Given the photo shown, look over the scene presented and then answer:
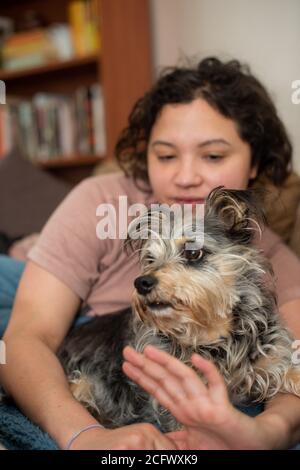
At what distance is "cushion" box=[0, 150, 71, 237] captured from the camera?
289 cm

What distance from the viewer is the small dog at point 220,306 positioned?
1.12 m

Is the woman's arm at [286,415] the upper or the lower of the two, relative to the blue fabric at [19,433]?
upper

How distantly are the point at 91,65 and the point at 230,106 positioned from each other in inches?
88.2

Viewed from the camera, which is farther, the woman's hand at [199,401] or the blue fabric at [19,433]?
the blue fabric at [19,433]

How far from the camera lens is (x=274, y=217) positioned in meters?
1.87

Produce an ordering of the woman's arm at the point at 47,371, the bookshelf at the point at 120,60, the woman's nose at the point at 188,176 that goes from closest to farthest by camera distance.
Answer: the woman's arm at the point at 47,371 < the woman's nose at the point at 188,176 < the bookshelf at the point at 120,60

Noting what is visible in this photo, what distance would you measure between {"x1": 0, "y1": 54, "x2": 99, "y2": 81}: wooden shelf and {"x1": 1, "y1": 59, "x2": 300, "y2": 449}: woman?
1707 mm

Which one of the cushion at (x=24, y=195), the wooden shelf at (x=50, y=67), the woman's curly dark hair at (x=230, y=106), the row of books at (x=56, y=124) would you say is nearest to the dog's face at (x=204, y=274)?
the woman's curly dark hair at (x=230, y=106)

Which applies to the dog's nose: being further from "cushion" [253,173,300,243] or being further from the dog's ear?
"cushion" [253,173,300,243]

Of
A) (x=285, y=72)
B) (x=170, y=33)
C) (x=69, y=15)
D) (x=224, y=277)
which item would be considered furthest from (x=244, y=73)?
Result: (x=69, y=15)

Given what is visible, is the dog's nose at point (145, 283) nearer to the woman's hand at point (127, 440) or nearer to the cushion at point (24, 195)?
the woman's hand at point (127, 440)

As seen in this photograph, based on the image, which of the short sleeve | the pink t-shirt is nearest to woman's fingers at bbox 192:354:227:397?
the pink t-shirt

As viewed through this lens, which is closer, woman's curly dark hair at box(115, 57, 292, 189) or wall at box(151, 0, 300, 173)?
woman's curly dark hair at box(115, 57, 292, 189)

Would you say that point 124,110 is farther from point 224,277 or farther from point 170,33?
point 224,277
